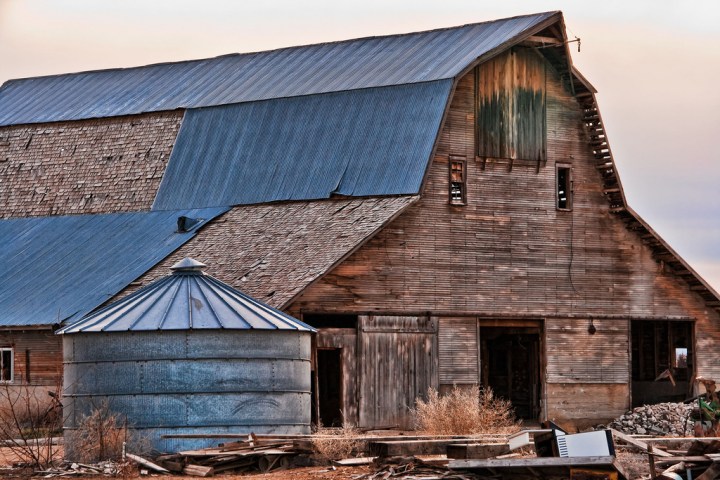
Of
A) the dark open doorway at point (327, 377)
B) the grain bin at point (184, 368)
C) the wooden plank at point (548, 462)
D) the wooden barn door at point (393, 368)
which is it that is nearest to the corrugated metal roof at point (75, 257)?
the dark open doorway at point (327, 377)

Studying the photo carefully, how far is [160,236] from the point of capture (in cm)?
4544

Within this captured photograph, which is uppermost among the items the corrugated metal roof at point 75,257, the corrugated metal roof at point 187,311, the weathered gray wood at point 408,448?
the corrugated metal roof at point 75,257

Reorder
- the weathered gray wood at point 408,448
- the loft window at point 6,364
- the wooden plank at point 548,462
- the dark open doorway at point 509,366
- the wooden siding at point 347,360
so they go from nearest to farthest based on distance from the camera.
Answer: the wooden plank at point 548,462
the weathered gray wood at point 408,448
the wooden siding at point 347,360
the loft window at point 6,364
the dark open doorway at point 509,366

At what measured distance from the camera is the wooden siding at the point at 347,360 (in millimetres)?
40031

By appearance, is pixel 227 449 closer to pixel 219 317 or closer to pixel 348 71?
pixel 219 317

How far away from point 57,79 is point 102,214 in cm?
901

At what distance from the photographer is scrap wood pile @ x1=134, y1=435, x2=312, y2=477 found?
29.7 metres

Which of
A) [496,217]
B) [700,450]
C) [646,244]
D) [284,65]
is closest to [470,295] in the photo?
[496,217]

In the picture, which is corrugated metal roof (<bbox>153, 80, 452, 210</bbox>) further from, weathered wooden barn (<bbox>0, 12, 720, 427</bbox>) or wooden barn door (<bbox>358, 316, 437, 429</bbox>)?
wooden barn door (<bbox>358, 316, 437, 429</bbox>)

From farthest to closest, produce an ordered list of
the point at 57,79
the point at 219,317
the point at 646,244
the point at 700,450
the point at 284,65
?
the point at 57,79
the point at 284,65
the point at 646,244
the point at 219,317
the point at 700,450

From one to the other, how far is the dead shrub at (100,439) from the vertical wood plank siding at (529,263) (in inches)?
351

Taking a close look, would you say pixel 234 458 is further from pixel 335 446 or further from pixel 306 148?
pixel 306 148

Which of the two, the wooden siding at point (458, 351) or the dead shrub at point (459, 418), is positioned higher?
the wooden siding at point (458, 351)

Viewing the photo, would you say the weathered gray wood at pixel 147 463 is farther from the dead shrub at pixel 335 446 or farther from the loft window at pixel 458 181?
the loft window at pixel 458 181
